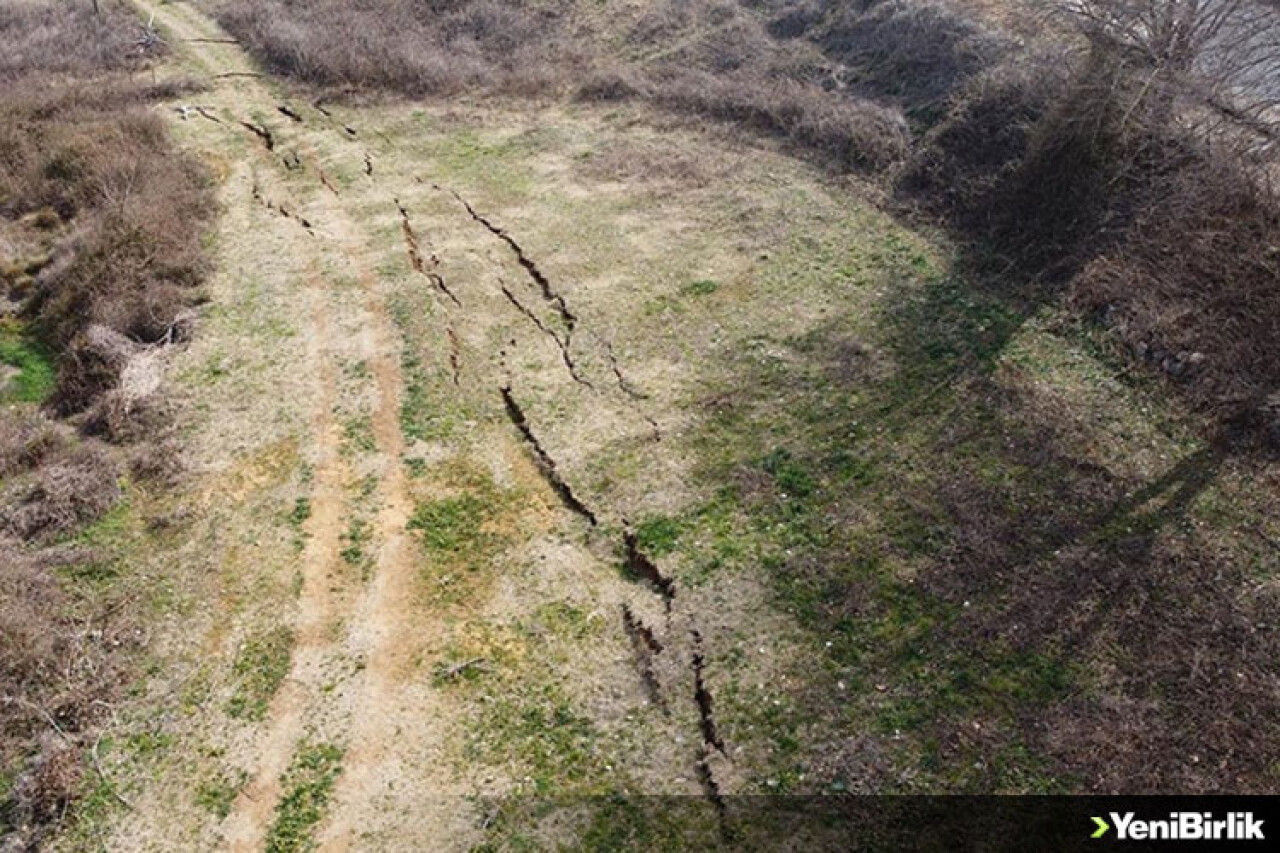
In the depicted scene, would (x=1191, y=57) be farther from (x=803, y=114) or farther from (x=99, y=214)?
(x=99, y=214)

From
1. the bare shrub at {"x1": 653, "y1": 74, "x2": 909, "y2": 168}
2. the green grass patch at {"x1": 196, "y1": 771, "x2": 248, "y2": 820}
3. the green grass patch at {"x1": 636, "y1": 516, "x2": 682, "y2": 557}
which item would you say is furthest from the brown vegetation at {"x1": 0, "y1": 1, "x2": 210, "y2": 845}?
the bare shrub at {"x1": 653, "y1": 74, "x2": 909, "y2": 168}

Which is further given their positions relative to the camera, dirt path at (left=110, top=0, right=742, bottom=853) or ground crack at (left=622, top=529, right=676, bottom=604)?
ground crack at (left=622, top=529, right=676, bottom=604)

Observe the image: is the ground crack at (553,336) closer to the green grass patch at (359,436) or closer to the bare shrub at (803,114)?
the green grass patch at (359,436)

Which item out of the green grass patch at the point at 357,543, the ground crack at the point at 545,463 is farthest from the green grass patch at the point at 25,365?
the ground crack at the point at 545,463

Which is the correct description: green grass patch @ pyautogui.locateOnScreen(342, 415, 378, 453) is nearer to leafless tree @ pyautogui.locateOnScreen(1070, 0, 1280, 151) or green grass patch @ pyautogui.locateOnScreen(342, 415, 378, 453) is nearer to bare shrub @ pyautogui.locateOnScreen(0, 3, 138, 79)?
leafless tree @ pyautogui.locateOnScreen(1070, 0, 1280, 151)

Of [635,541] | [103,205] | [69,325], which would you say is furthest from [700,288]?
[103,205]

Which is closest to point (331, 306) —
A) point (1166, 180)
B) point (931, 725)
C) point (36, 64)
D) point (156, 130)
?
point (156, 130)
